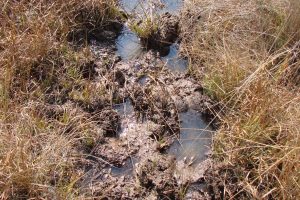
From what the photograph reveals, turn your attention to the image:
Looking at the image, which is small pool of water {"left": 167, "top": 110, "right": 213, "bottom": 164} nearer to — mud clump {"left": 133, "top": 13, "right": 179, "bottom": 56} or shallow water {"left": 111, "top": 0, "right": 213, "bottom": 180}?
shallow water {"left": 111, "top": 0, "right": 213, "bottom": 180}

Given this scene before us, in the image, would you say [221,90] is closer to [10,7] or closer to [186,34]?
[186,34]

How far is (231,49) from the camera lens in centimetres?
323

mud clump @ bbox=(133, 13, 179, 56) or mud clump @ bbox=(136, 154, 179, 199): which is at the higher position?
mud clump @ bbox=(133, 13, 179, 56)

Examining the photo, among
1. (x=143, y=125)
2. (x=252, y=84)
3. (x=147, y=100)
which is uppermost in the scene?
(x=252, y=84)

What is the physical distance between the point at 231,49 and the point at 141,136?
3.29 feet

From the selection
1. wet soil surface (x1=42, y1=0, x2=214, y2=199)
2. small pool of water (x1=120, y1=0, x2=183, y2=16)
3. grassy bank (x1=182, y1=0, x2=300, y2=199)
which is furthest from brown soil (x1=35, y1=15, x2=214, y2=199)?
small pool of water (x1=120, y1=0, x2=183, y2=16)

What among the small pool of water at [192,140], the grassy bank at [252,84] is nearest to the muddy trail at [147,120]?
the small pool of water at [192,140]

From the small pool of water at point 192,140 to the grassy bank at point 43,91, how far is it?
57 centimetres

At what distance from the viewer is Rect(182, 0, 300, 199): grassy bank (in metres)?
2.44

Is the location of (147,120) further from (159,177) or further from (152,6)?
(152,6)

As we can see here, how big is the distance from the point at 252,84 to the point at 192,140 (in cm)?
54

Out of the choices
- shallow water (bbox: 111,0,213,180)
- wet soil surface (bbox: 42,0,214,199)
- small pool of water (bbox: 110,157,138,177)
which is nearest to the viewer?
wet soil surface (bbox: 42,0,214,199)

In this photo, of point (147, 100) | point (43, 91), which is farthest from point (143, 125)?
point (43, 91)

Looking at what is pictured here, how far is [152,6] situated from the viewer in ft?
12.7
